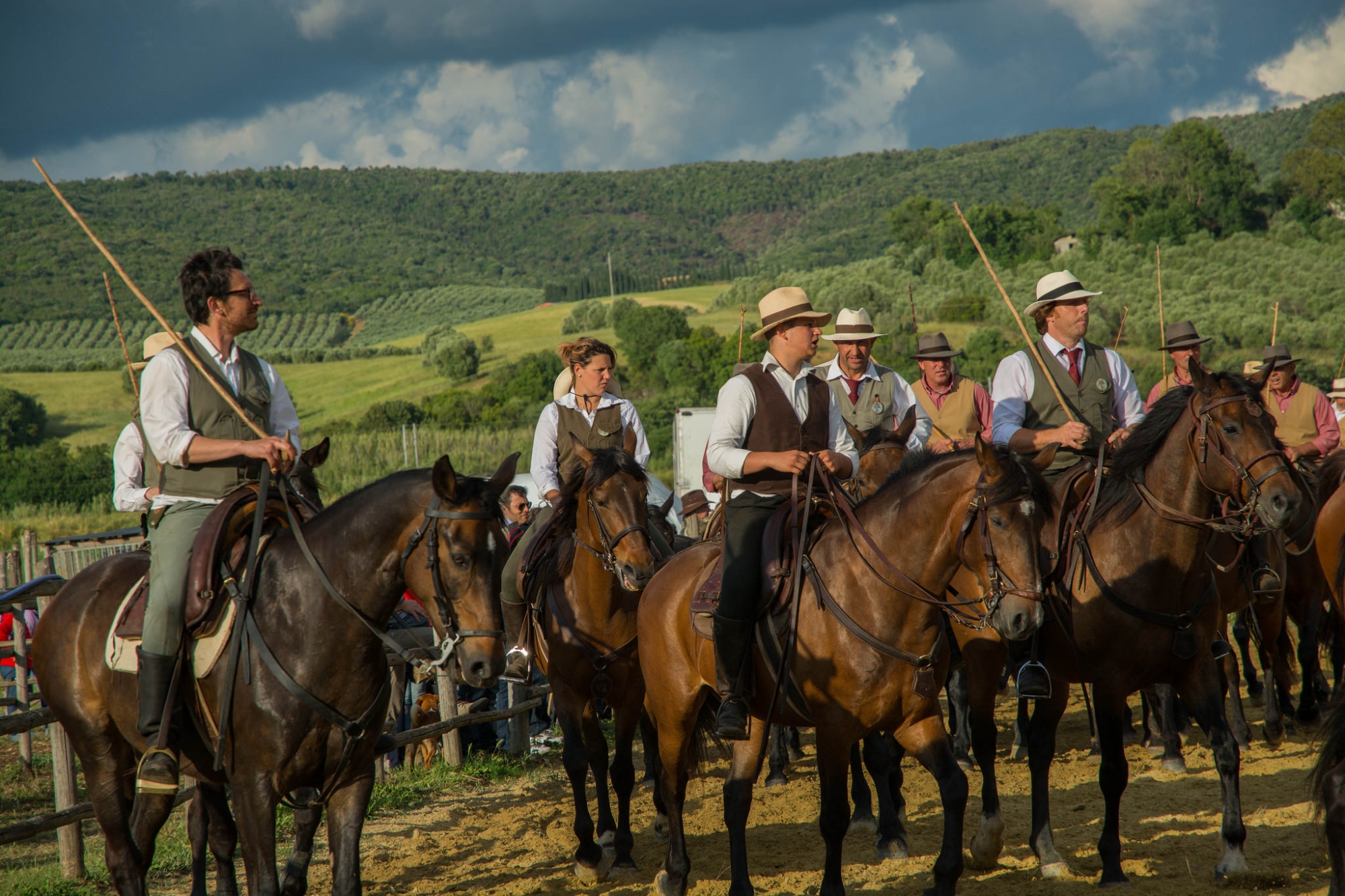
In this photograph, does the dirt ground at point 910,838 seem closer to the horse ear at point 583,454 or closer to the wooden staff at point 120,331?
the horse ear at point 583,454

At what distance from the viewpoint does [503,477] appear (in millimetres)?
4332

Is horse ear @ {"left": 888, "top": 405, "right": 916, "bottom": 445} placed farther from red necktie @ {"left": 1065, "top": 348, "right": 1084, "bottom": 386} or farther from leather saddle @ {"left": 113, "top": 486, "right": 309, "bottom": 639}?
leather saddle @ {"left": 113, "top": 486, "right": 309, "bottom": 639}

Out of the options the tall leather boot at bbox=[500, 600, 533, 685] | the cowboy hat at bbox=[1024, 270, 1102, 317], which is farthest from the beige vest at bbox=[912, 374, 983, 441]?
the tall leather boot at bbox=[500, 600, 533, 685]

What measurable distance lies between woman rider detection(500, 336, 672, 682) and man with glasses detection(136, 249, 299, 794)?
261cm

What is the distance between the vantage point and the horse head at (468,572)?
13.3 feet

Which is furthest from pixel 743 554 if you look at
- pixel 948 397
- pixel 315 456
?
pixel 948 397

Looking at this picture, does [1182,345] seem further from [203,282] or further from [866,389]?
[203,282]

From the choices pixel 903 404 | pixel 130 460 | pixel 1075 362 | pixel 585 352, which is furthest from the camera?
pixel 903 404

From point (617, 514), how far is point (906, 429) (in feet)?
7.22

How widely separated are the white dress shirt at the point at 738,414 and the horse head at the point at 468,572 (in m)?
1.33

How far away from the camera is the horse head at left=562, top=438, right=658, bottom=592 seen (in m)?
5.89

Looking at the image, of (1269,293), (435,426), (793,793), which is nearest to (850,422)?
(793,793)

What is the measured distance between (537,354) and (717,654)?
5201 cm

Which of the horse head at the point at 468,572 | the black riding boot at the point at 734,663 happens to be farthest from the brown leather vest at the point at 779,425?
the horse head at the point at 468,572
